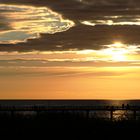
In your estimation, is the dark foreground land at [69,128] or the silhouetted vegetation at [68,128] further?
the silhouetted vegetation at [68,128]

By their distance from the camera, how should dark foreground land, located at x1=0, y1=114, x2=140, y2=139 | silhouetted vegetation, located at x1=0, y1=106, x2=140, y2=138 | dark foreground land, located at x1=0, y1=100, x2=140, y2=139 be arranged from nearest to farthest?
dark foreground land, located at x1=0, y1=100, x2=140, y2=139, dark foreground land, located at x1=0, y1=114, x2=140, y2=139, silhouetted vegetation, located at x1=0, y1=106, x2=140, y2=138

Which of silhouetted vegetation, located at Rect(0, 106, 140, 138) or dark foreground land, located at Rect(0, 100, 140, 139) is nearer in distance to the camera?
dark foreground land, located at Rect(0, 100, 140, 139)

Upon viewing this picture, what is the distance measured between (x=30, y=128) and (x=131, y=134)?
7.69 metres

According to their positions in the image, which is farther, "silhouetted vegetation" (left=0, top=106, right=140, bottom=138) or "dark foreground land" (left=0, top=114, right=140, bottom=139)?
"silhouetted vegetation" (left=0, top=106, right=140, bottom=138)

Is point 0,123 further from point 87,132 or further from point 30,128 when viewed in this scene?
point 87,132

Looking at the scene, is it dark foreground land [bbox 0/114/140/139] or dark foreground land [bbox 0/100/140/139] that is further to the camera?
dark foreground land [bbox 0/114/140/139]

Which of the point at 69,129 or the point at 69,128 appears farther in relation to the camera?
the point at 69,128

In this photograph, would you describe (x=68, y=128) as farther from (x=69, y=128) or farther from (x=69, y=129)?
(x=69, y=129)

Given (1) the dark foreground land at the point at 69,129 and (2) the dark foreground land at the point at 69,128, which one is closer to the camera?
(1) the dark foreground land at the point at 69,129

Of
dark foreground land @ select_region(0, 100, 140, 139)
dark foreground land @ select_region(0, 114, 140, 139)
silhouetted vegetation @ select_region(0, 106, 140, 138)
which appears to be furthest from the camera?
silhouetted vegetation @ select_region(0, 106, 140, 138)

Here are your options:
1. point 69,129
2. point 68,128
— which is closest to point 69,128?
point 68,128

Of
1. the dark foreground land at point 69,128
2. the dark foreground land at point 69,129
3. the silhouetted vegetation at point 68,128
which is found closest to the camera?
the dark foreground land at point 69,129

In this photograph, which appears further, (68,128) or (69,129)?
(68,128)

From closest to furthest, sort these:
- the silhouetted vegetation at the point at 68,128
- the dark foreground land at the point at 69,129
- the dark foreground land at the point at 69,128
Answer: the dark foreground land at the point at 69,129, the dark foreground land at the point at 69,128, the silhouetted vegetation at the point at 68,128
